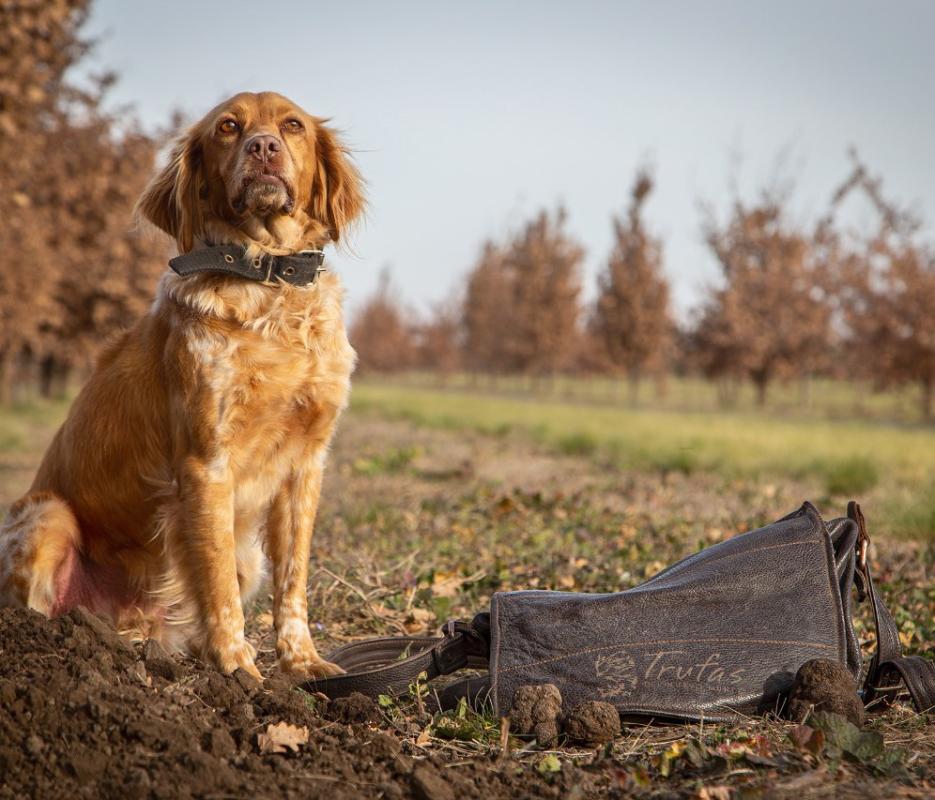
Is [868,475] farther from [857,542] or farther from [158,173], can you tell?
[158,173]

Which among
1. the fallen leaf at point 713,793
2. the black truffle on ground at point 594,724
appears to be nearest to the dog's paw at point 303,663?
the black truffle on ground at point 594,724

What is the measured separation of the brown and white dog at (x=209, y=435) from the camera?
3.22 meters

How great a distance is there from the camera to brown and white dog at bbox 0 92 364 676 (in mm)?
3217

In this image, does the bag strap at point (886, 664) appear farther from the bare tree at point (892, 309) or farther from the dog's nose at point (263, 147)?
the bare tree at point (892, 309)

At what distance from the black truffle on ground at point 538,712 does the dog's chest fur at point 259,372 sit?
4.44 ft

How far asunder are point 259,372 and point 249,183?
2.50 ft

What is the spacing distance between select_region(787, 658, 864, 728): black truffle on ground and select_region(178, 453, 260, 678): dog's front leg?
6.13 feet

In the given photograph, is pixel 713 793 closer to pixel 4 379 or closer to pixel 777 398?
pixel 4 379

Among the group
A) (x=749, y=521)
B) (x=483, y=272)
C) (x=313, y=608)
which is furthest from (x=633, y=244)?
(x=313, y=608)

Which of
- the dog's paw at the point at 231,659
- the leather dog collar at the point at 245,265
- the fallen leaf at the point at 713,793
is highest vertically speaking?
the leather dog collar at the point at 245,265

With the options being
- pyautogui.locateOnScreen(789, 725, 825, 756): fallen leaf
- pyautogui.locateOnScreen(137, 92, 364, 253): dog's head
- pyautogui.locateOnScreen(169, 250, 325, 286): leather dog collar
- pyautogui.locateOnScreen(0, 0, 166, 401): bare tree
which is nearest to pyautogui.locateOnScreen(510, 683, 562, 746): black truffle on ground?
pyautogui.locateOnScreen(789, 725, 825, 756): fallen leaf

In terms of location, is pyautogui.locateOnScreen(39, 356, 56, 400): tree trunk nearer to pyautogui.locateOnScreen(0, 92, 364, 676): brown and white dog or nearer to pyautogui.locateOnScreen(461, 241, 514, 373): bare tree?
pyautogui.locateOnScreen(461, 241, 514, 373): bare tree

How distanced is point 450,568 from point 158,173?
2.65m

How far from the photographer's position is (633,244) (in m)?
39.8
